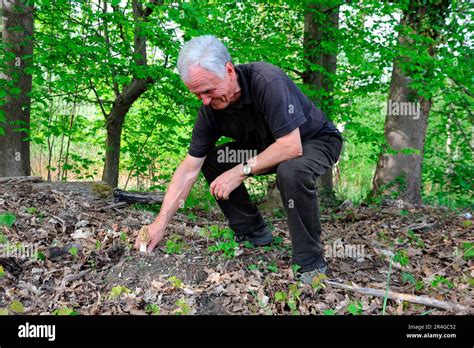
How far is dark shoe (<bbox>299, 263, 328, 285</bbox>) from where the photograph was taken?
3089 mm

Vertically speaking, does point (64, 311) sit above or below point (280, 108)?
below

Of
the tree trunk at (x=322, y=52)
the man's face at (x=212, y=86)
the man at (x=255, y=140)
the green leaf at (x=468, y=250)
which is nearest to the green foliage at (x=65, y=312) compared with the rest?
the man at (x=255, y=140)

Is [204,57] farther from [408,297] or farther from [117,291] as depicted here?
[408,297]

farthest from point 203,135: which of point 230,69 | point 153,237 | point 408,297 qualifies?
point 408,297

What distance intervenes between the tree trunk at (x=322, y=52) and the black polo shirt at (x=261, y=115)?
279cm

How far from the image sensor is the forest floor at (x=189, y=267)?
110 inches

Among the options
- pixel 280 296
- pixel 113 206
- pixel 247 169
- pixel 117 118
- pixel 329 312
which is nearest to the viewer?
pixel 329 312

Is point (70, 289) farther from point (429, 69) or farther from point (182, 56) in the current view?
point (429, 69)

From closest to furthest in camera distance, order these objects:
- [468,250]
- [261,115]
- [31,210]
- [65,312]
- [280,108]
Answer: [65,312] < [280,108] < [261,115] < [468,250] < [31,210]

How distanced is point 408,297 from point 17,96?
5378mm

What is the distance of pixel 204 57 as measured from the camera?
2877mm
